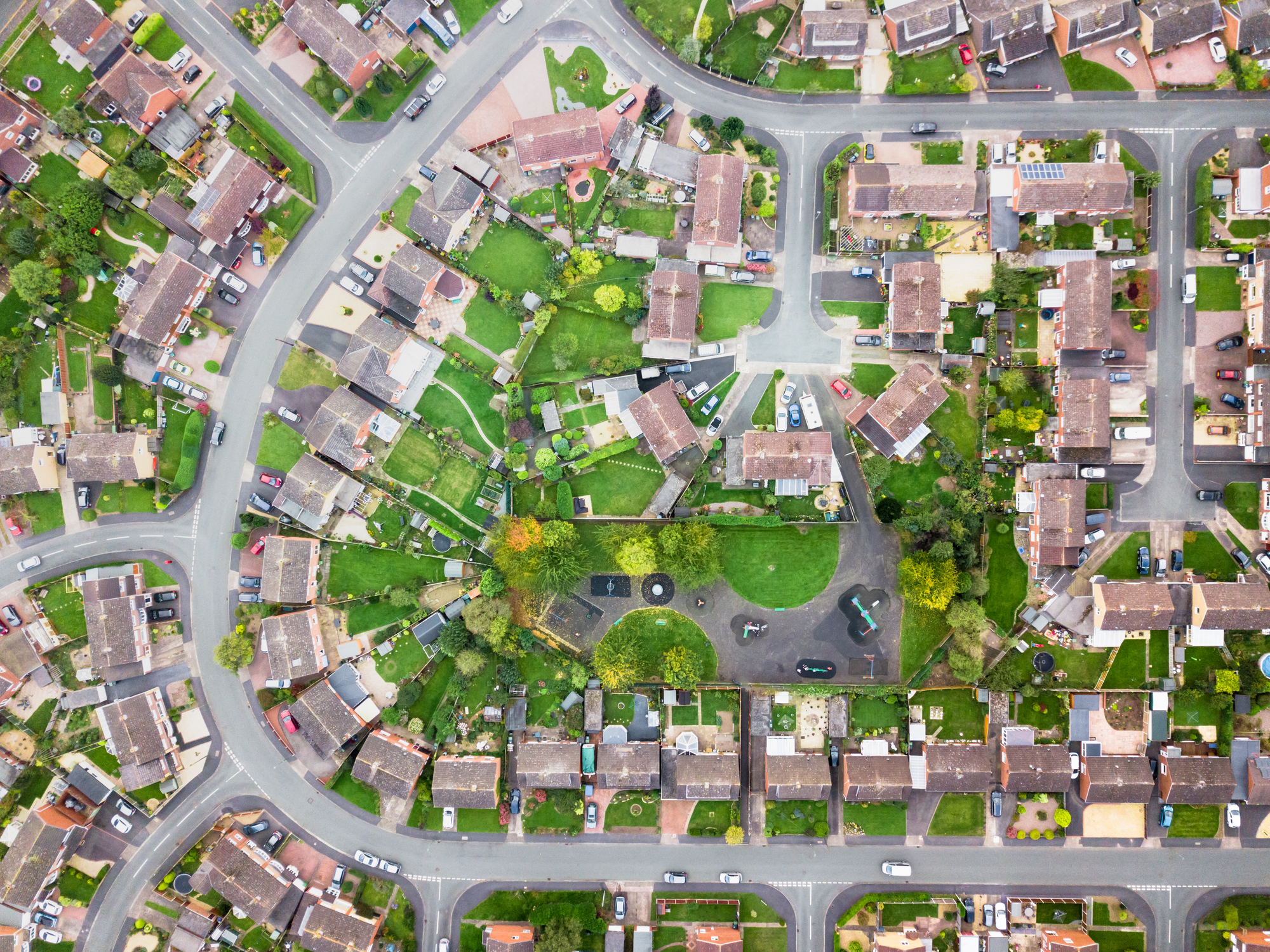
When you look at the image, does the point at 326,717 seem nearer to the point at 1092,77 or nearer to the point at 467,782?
the point at 467,782

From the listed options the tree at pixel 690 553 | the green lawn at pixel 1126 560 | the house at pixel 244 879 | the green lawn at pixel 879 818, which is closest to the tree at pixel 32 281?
the house at pixel 244 879

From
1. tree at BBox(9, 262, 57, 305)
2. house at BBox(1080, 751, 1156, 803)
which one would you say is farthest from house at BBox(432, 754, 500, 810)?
tree at BBox(9, 262, 57, 305)

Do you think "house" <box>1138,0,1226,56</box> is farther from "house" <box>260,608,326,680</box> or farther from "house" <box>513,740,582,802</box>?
"house" <box>260,608,326,680</box>

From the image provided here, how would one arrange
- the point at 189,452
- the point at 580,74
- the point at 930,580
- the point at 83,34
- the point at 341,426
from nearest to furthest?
the point at 930,580 → the point at 341,426 → the point at 83,34 → the point at 580,74 → the point at 189,452

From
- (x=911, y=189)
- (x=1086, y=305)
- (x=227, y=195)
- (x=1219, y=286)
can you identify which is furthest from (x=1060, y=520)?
(x=227, y=195)

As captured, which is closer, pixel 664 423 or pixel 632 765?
pixel 664 423

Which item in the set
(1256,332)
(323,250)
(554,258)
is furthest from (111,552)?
(1256,332)
